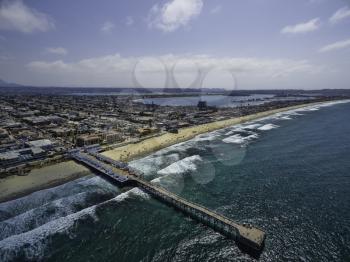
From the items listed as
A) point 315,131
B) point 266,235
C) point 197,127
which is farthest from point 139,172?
point 315,131

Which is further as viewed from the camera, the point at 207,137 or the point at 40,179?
the point at 207,137

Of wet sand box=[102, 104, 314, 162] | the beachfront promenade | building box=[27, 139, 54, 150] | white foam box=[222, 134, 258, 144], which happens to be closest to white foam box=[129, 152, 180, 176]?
wet sand box=[102, 104, 314, 162]

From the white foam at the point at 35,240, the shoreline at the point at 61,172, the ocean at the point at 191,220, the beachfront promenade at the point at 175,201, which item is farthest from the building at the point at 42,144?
the white foam at the point at 35,240

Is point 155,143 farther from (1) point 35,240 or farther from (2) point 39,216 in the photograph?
(1) point 35,240

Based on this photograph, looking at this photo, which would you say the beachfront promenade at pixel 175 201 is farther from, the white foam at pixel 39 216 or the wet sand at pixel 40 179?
the white foam at pixel 39 216

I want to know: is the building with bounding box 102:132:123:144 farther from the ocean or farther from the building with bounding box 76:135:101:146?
the ocean

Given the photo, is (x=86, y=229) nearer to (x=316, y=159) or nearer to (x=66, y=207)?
(x=66, y=207)

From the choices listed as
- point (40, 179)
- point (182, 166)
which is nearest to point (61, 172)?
point (40, 179)
